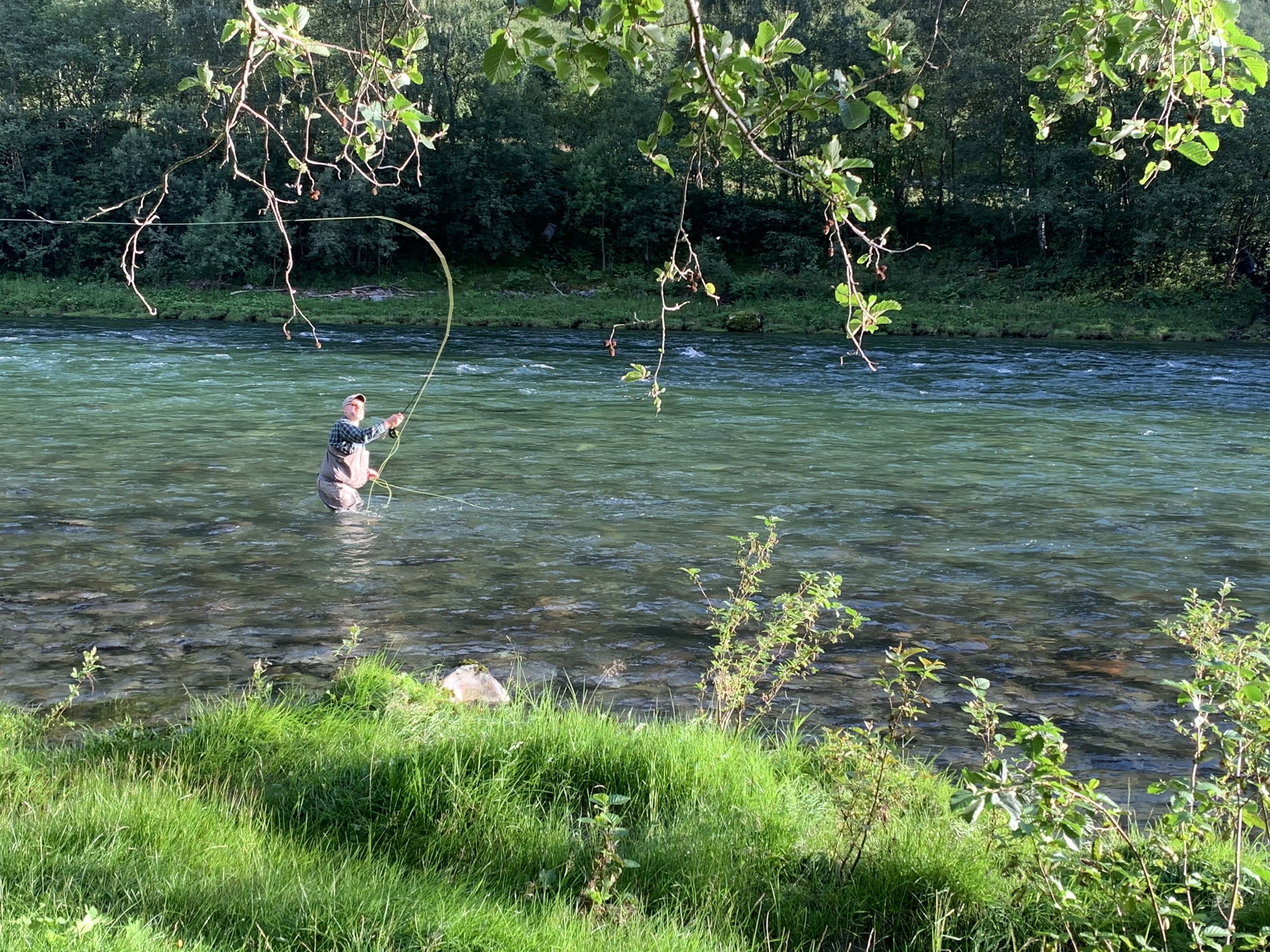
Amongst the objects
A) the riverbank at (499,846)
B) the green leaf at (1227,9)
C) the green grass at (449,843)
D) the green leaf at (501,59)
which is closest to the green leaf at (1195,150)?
the green leaf at (1227,9)

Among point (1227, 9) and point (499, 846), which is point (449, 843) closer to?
point (499, 846)

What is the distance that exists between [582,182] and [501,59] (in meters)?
50.6

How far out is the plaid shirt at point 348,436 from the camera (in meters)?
11.2

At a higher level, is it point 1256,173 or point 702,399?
point 1256,173

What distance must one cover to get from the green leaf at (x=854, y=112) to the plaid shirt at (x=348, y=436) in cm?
867

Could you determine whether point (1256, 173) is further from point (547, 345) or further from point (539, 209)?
point (539, 209)

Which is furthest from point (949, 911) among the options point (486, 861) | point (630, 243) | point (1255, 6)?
point (1255, 6)

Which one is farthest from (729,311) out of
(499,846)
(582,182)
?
(499,846)

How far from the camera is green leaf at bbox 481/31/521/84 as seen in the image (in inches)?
115

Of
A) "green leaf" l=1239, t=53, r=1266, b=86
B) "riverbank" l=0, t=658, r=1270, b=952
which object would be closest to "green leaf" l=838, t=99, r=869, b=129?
"green leaf" l=1239, t=53, r=1266, b=86

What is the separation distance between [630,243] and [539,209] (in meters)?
5.45

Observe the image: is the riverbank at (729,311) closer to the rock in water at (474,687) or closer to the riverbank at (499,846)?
the rock in water at (474,687)

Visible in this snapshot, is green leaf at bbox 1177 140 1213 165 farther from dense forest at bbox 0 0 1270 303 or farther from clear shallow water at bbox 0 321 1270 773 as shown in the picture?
dense forest at bbox 0 0 1270 303

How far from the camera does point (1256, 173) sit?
132 feet
